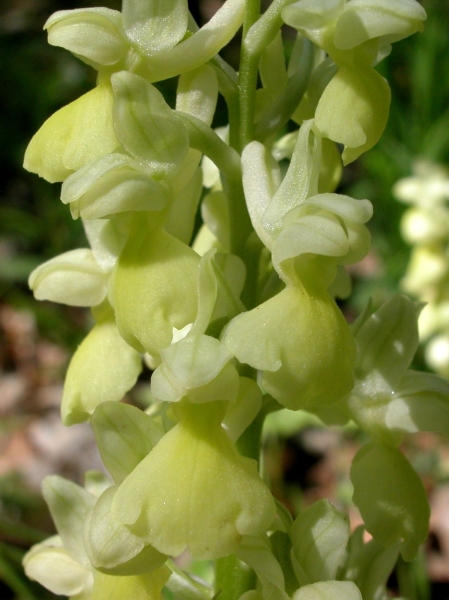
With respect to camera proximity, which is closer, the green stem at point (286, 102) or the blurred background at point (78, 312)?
the green stem at point (286, 102)

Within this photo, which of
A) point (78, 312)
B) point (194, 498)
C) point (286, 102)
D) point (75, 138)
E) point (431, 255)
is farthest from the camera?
point (78, 312)

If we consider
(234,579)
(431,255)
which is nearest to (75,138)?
(234,579)

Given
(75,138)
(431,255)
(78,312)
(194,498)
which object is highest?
(75,138)

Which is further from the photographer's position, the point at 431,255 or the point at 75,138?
the point at 431,255

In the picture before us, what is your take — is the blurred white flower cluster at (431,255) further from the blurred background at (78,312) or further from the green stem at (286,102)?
the green stem at (286,102)

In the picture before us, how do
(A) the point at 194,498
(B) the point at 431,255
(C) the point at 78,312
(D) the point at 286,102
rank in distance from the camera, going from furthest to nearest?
(C) the point at 78,312 < (B) the point at 431,255 < (D) the point at 286,102 < (A) the point at 194,498

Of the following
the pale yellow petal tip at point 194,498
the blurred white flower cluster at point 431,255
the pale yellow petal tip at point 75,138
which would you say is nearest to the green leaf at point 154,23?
the pale yellow petal tip at point 75,138

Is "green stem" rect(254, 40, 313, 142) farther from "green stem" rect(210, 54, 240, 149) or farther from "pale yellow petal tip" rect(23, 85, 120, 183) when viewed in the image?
"pale yellow petal tip" rect(23, 85, 120, 183)

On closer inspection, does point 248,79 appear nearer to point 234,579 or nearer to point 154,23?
point 154,23

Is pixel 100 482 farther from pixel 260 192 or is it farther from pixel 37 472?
pixel 37 472
